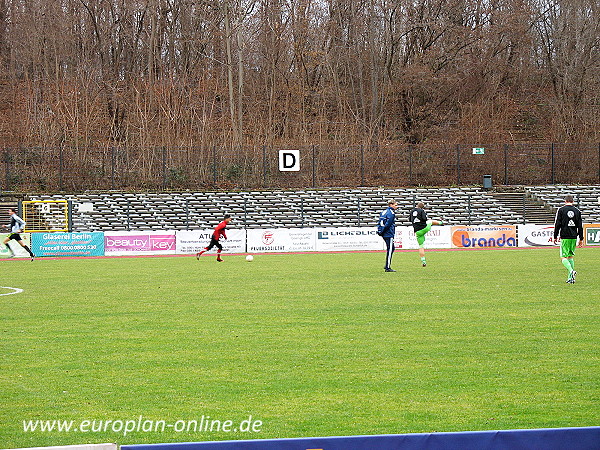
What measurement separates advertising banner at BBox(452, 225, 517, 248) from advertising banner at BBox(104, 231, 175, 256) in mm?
13945

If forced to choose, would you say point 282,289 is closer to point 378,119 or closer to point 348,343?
point 348,343

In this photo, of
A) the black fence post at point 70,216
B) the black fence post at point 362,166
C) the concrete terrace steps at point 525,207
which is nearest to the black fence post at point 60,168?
the black fence post at point 70,216

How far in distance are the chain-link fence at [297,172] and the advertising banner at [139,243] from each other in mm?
15455

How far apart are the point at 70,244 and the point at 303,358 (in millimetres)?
29274

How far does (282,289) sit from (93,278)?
22.8 ft

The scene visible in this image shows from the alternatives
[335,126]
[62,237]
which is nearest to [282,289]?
[62,237]

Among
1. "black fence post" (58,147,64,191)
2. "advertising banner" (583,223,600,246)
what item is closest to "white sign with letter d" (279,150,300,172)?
"black fence post" (58,147,64,191)

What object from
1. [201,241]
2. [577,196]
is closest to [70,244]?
[201,241]

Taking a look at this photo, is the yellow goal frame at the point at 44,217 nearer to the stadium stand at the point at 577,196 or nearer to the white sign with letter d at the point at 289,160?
the white sign with letter d at the point at 289,160

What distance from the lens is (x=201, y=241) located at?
3766cm

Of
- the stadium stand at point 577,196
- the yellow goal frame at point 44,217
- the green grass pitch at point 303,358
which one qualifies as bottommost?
the green grass pitch at point 303,358

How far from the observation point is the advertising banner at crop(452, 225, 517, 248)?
3978 cm

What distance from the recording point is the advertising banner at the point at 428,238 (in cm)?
3903

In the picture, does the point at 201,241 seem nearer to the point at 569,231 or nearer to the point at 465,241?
the point at 465,241
